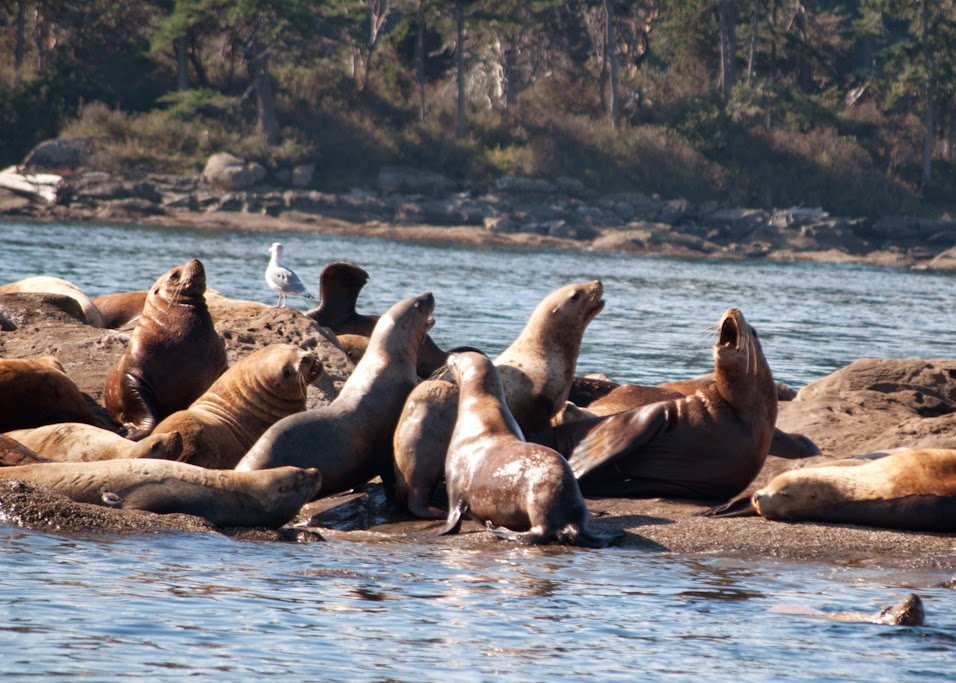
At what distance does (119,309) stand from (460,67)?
41.2 metres

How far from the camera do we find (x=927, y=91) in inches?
2297

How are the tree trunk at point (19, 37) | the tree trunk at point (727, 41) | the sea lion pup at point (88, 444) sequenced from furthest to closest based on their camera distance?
the tree trunk at point (727, 41)
the tree trunk at point (19, 37)
the sea lion pup at point (88, 444)

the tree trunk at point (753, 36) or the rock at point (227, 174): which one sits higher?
the tree trunk at point (753, 36)

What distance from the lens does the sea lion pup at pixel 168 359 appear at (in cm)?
832

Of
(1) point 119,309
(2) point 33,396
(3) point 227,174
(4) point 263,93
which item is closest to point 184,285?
(2) point 33,396

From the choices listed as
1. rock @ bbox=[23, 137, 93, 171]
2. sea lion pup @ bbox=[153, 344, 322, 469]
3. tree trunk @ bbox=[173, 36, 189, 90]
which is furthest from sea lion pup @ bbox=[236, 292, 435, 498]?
tree trunk @ bbox=[173, 36, 189, 90]

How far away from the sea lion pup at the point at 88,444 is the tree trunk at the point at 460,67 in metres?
46.2

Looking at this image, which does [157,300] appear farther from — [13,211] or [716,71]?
[716,71]

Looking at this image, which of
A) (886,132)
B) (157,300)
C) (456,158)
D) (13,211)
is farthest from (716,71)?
(157,300)

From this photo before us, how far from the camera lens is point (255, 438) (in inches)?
299

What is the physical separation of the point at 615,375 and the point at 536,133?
40.8 m

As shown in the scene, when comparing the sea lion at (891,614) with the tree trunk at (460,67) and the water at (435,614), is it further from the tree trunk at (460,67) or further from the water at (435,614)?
the tree trunk at (460,67)

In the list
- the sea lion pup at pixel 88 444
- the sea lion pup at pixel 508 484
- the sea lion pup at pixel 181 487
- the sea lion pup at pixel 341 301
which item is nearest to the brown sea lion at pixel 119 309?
the sea lion pup at pixel 341 301

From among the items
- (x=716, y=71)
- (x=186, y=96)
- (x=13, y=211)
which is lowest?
(x=13, y=211)
